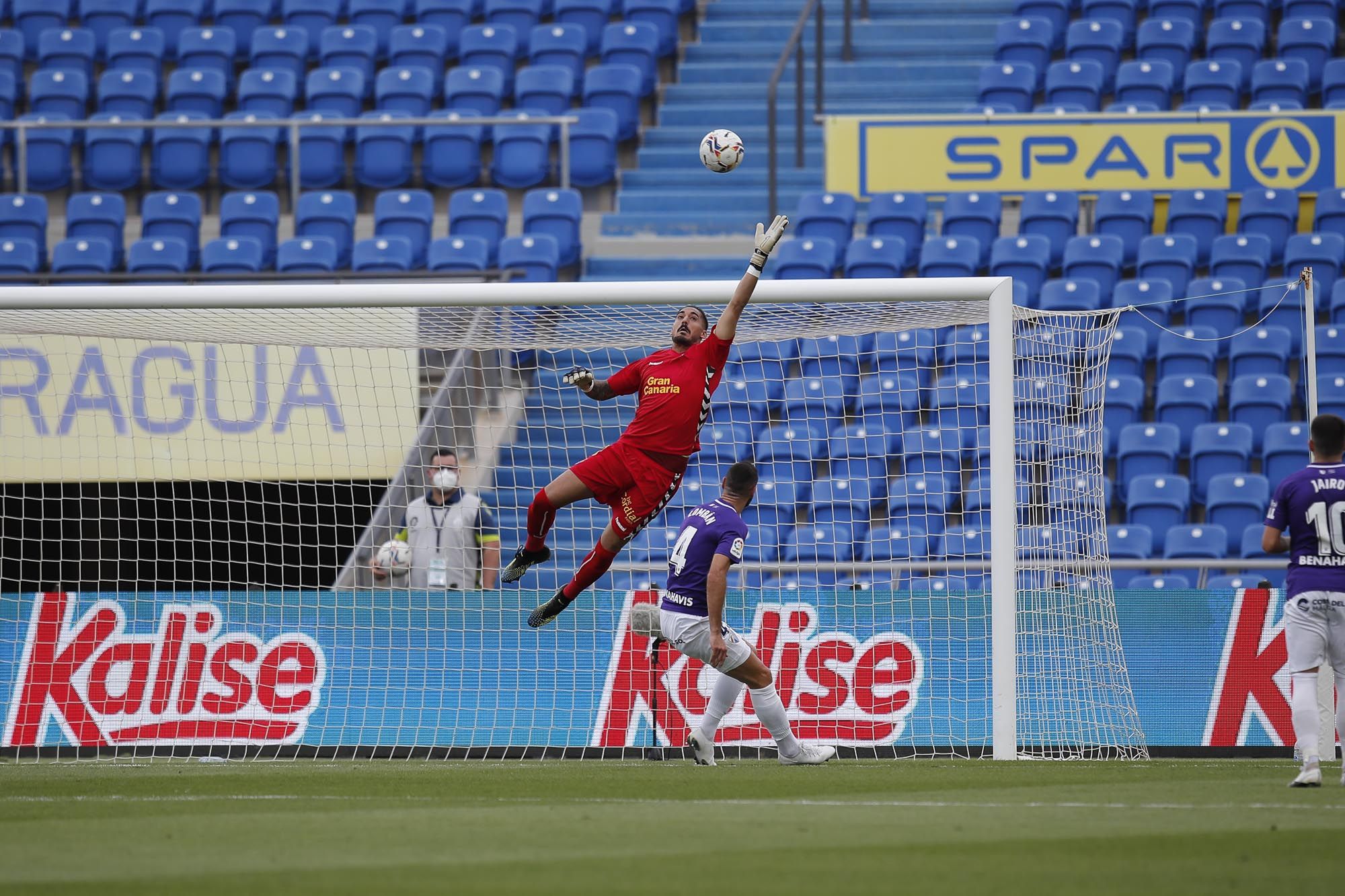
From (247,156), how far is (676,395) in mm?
11209

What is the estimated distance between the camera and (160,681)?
1244 cm

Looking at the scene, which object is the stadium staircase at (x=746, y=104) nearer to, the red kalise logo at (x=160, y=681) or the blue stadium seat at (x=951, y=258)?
the blue stadium seat at (x=951, y=258)

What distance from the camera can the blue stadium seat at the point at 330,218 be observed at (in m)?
18.3

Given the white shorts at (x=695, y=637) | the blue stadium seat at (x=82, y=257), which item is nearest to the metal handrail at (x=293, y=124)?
the blue stadium seat at (x=82, y=257)

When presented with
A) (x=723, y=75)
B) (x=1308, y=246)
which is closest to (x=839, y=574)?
(x=1308, y=246)

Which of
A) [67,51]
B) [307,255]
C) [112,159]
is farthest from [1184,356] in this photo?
[67,51]

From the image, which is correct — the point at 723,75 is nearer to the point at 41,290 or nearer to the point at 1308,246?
the point at 1308,246

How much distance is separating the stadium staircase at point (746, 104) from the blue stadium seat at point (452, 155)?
1813 millimetres

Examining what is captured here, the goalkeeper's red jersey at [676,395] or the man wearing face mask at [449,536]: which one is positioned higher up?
the goalkeeper's red jersey at [676,395]

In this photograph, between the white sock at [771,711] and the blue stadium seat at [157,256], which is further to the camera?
the blue stadium seat at [157,256]

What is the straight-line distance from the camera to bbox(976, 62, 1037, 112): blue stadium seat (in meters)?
19.5

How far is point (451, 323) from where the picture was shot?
42.4 ft

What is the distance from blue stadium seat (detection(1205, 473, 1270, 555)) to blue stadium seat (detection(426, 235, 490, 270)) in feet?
25.3

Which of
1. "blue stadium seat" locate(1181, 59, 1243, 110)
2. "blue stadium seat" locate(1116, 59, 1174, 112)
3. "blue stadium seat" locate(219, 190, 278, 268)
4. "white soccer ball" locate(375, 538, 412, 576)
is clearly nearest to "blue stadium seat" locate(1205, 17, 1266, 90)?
"blue stadium seat" locate(1181, 59, 1243, 110)
